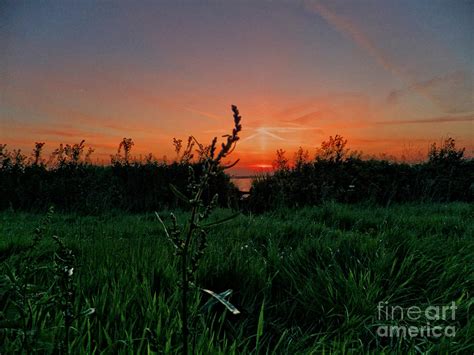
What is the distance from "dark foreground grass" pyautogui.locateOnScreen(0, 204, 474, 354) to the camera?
2.03 m

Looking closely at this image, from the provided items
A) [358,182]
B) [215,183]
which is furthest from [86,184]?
[358,182]

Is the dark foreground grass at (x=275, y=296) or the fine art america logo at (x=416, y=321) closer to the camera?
the dark foreground grass at (x=275, y=296)

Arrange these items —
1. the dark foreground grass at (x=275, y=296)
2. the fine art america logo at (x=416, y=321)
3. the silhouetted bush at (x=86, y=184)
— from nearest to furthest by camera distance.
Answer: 1. the dark foreground grass at (x=275, y=296)
2. the fine art america logo at (x=416, y=321)
3. the silhouetted bush at (x=86, y=184)

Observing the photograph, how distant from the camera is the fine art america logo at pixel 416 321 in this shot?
8.03ft

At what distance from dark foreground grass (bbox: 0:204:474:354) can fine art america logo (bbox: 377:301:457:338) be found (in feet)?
0.09

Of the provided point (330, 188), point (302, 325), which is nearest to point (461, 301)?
point (302, 325)

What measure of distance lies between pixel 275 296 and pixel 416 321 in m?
1.07

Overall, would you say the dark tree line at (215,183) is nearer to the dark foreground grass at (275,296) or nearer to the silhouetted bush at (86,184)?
the silhouetted bush at (86,184)

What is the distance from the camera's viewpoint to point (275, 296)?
3.12 meters

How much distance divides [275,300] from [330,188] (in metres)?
8.14

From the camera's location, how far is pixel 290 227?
17.3ft

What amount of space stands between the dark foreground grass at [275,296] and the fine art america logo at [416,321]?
0.03m

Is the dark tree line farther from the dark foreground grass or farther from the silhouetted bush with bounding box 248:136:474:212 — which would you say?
the dark foreground grass

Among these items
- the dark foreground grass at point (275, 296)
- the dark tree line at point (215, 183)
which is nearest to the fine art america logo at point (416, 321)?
the dark foreground grass at point (275, 296)
